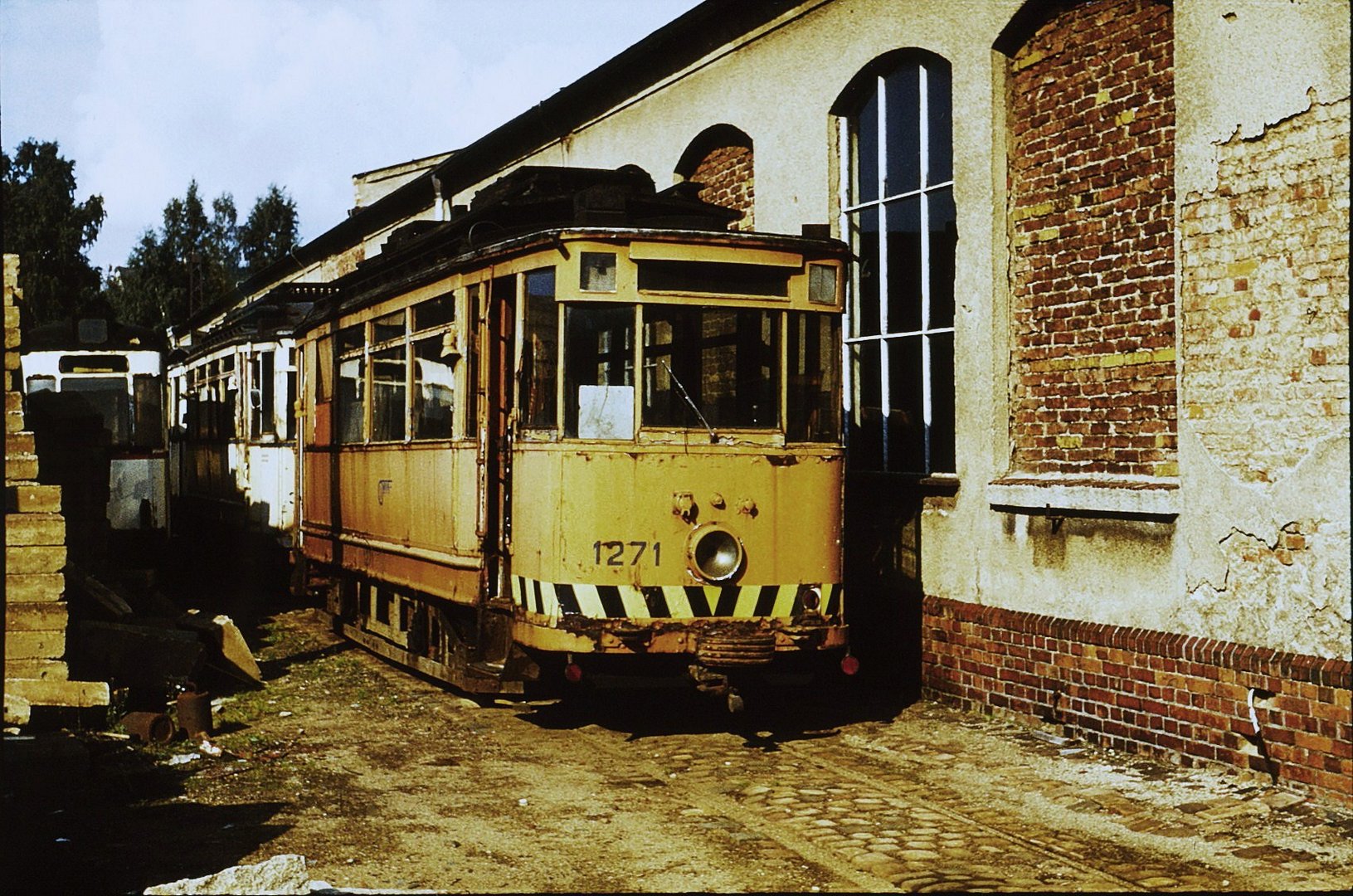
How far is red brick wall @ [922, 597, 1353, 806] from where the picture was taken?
7223 mm

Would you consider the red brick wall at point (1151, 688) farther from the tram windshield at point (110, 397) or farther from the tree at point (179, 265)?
the tree at point (179, 265)

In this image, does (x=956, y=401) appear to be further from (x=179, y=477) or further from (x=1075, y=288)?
(x=179, y=477)

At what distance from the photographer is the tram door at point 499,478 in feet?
30.5

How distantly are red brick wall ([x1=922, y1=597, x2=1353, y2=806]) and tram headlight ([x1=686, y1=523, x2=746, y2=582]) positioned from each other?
205cm

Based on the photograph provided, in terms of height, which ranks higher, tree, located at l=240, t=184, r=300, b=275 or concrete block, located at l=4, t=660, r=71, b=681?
tree, located at l=240, t=184, r=300, b=275

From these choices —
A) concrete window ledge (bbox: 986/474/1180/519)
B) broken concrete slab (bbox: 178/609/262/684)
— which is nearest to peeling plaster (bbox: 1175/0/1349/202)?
concrete window ledge (bbox: 986/474/1180/519)

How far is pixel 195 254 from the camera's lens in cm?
6738

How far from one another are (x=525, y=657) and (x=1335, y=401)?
4.79 meters

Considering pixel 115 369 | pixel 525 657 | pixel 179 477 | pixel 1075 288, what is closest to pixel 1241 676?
pixel 1075 288

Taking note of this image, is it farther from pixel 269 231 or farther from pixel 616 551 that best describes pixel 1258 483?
pixel 269 231

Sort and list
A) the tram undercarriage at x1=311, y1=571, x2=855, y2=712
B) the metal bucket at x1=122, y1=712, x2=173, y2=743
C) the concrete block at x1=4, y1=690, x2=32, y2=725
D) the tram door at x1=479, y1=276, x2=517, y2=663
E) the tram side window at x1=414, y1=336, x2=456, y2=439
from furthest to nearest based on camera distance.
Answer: the tram side window at x1=414, y1=336, x2=456, y2=439
the tram door at x1=479, y1=276, x2=517, y2=663
the metal bucket at x1=122, y1=712, x2=173, y2=743
the tram undercarriage at x1=311, y1=571, x2=855, y2=712
the concrete block at x1=4, y1=690, x2=32, y2=725

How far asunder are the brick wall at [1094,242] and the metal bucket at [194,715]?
546 centimetres

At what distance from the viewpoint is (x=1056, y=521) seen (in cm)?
924

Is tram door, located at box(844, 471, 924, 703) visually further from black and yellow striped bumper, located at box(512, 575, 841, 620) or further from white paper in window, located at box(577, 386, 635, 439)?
white paper in window, located at box(577, 386, 635, 439)
